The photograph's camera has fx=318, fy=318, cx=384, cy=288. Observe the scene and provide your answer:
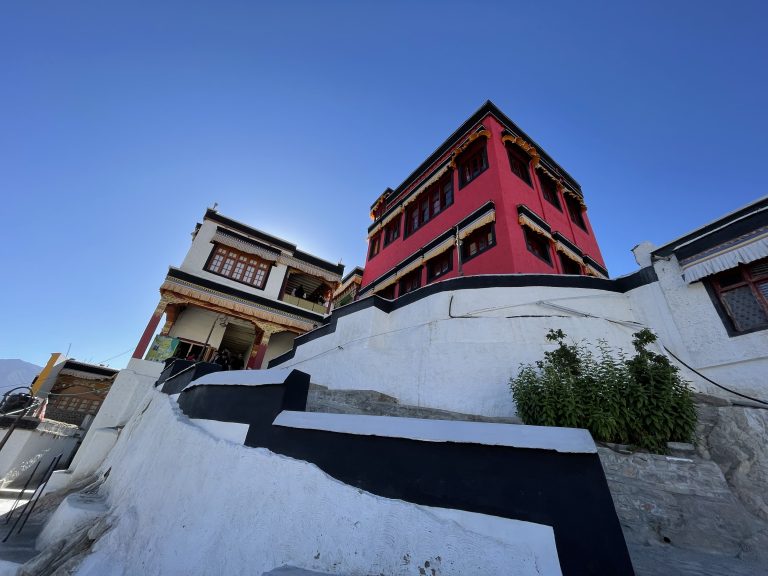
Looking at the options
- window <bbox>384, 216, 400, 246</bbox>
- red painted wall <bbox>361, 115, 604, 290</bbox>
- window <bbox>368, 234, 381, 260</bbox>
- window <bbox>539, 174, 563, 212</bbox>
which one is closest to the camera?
red painted wall <bbox>361, 115, 604, 290</bbox>

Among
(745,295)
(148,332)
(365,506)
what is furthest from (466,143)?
(148,332)

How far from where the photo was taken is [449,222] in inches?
531

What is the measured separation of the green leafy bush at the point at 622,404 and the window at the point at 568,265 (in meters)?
7.66

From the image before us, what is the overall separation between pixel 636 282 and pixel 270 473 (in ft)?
28.7

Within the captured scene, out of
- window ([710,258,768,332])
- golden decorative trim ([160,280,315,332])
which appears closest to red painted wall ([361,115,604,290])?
window ([710,258,768,332])

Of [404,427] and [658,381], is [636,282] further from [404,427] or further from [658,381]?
[404,427]

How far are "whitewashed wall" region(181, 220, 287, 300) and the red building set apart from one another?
5019mm

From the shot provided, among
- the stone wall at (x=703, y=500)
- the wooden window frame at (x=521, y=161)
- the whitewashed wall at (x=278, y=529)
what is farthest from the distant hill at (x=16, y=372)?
the stone wall at (x=703, y=500)

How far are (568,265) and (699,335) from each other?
6.40 m

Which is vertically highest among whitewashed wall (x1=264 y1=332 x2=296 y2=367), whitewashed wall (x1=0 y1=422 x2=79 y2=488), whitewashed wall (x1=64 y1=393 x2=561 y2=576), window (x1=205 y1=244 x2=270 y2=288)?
window (x1=205 y1=244 x2=270 y2=288)

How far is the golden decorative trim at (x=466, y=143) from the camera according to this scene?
44.5 feet

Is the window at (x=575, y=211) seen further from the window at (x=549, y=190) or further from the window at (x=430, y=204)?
the window at (x=430, y=204)

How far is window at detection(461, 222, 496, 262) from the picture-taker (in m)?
11.0

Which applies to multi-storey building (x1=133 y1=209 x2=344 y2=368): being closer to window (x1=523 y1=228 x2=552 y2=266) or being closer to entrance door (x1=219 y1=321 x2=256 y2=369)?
entrance door (x1=219 y1=321 x2=256 y2=369)
